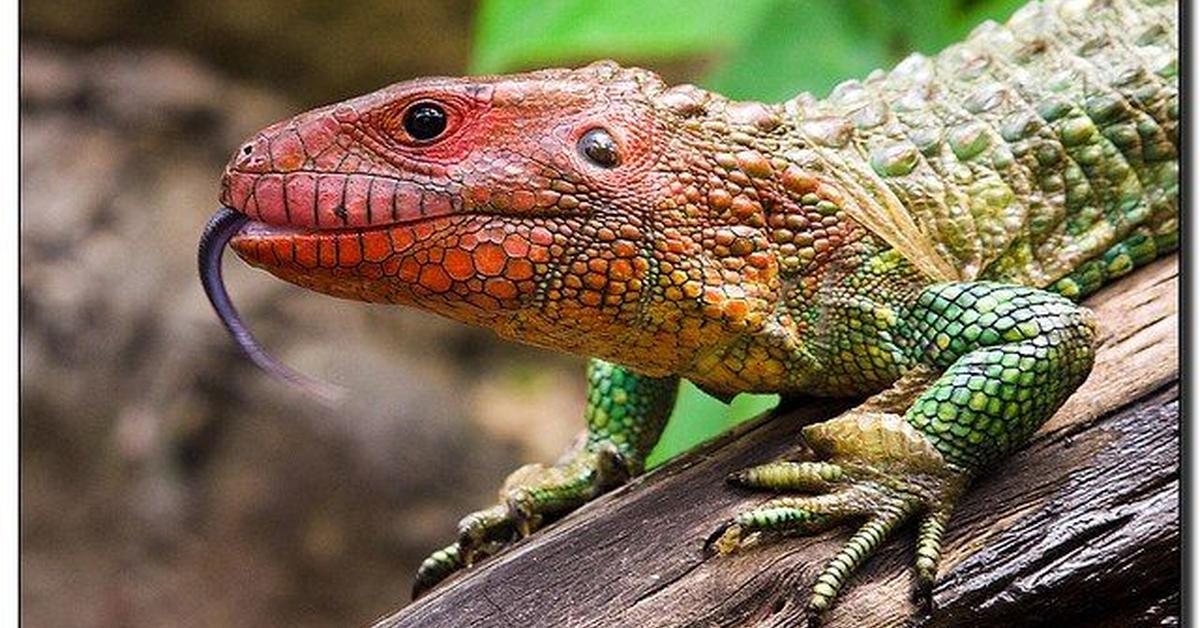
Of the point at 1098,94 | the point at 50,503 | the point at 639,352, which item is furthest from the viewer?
the point at 50,503

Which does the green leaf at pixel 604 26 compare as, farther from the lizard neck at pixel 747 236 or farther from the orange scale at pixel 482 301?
the orange scale at pixel 482 301

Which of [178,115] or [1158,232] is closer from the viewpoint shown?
[1158,232]

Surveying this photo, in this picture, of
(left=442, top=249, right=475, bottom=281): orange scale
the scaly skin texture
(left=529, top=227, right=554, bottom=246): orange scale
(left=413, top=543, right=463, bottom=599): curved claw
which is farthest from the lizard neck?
(left=413, top=543, right=463, bottom=599): curved claw

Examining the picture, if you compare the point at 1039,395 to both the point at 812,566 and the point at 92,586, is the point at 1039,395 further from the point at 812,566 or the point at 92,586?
the point at 92,586

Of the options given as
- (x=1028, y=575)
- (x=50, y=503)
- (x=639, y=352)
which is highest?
(x=50, y=503)

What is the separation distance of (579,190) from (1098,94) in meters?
1.00

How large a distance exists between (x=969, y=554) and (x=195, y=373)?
392 centimetres

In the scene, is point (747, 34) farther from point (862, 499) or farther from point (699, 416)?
point (862, 499)

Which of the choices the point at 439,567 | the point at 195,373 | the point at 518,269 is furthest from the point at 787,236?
the point at 195,373

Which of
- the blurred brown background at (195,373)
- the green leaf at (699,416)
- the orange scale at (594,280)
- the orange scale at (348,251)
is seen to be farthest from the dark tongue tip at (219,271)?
the blurred brown background at (195,373)

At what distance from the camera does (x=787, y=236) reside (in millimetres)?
2309

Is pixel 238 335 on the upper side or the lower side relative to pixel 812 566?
upper

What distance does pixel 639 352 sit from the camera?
7.52ft

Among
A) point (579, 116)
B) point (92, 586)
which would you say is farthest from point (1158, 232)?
point (92, 586)
